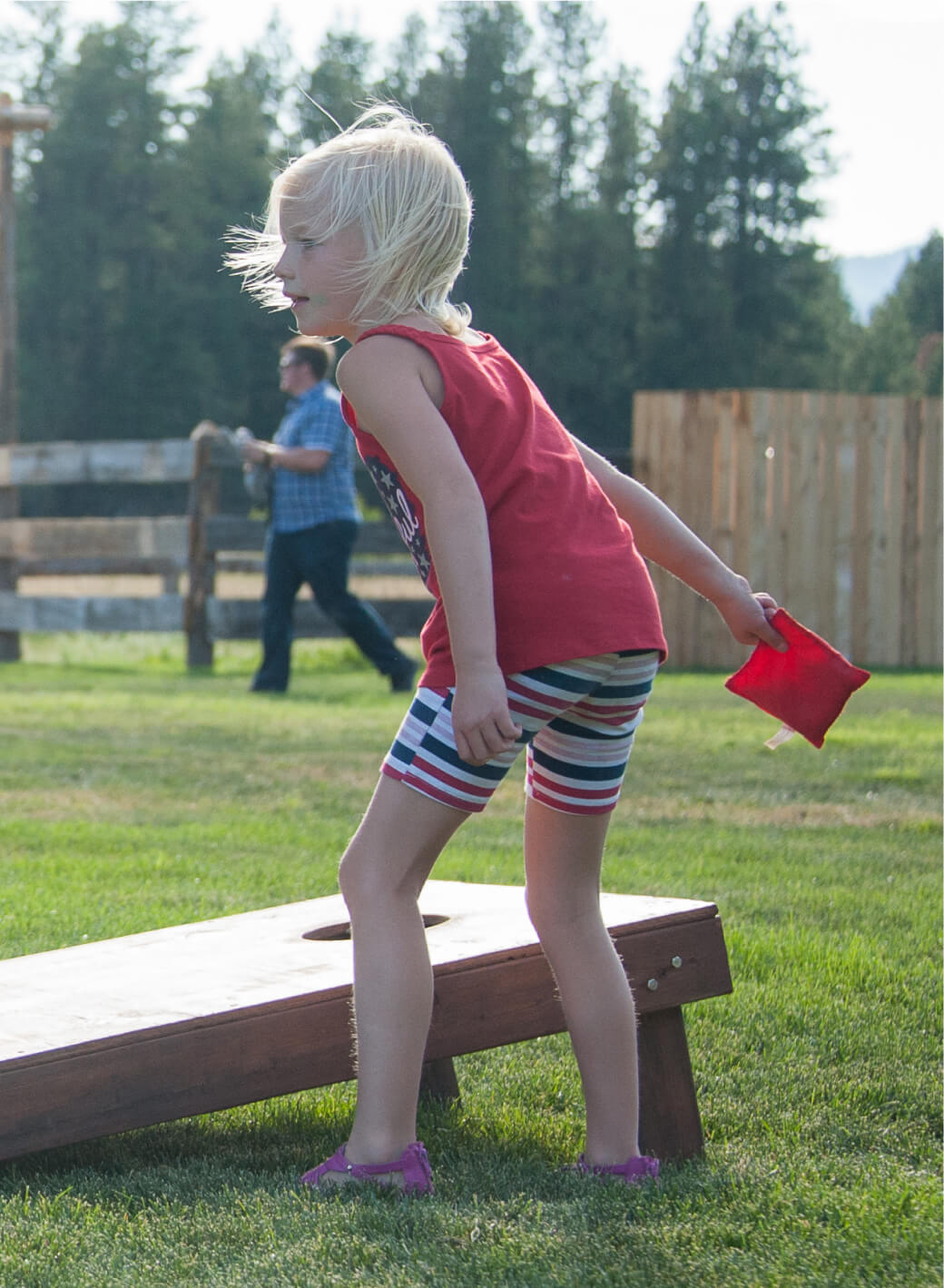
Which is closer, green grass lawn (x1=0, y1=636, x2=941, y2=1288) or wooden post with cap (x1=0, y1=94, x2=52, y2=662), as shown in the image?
green grass lawn (x1=0, y1=636, x2=941, y2=1288)

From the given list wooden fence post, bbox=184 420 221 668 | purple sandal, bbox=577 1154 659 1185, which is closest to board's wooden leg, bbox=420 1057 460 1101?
purple sandal, bbox=577 1154 659 1185

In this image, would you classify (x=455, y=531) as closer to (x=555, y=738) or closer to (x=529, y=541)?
(x=529, y=541)

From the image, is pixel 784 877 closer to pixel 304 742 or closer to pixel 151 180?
pixel 304 742

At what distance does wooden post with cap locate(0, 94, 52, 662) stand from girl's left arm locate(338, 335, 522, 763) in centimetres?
1085

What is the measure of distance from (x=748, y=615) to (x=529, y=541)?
52 cm

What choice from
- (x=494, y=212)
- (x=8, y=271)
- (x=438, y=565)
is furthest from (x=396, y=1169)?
(x=494, y=212)

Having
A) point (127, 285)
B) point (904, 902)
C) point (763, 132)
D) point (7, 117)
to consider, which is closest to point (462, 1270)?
point (904, 902)

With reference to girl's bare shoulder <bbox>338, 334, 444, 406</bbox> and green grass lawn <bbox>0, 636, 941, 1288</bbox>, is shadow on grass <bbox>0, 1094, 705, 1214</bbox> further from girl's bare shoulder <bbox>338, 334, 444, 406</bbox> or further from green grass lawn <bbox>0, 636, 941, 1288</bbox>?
girl's bare shoulder <bbox>338, 334, 444, 406</bbox>

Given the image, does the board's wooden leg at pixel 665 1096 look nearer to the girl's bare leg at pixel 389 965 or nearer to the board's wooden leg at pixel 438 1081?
the board's wooden leg at pixel 438 1081

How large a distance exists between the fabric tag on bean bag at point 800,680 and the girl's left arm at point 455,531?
2.03ft

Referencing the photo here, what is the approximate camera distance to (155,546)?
11.9 metres

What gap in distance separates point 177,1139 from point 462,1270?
0.87 metres

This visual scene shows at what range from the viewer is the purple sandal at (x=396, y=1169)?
2.25m

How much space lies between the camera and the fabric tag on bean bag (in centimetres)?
264
